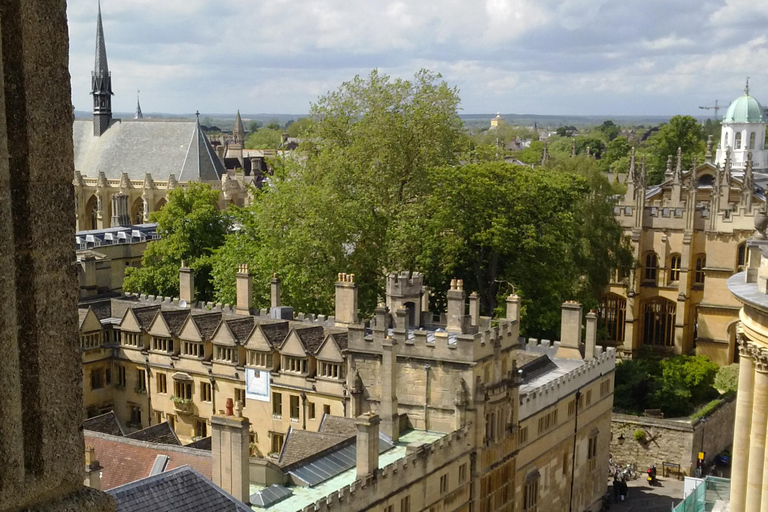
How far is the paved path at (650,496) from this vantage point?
34.7m

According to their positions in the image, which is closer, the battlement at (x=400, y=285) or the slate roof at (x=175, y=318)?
the battlement at (x=400, y=285)

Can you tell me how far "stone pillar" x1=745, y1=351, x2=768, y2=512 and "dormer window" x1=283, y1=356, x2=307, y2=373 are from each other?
51.2ft

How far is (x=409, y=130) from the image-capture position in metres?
45.3

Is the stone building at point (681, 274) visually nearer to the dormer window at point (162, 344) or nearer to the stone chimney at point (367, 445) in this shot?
the dormer window at point (162, 344)

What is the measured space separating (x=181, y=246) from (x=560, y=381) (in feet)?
75.3

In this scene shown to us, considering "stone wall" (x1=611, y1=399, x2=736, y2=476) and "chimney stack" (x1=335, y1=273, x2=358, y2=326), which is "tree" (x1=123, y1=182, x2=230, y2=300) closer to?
"chimney stack" (x1=335, y1=273, x2=358, y2=326)

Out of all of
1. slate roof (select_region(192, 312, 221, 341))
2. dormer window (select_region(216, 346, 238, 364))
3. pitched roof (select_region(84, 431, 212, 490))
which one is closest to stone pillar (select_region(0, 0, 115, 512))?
pitched roof (select_region(84, 431, 212, 490))

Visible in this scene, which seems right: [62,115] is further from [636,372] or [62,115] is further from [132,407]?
[636,372]

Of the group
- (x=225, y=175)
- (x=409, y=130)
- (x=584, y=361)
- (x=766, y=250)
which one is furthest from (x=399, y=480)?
(x=225, y=175)

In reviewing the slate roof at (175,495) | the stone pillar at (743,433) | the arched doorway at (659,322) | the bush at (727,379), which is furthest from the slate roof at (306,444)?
the arched doorway at (659,322)

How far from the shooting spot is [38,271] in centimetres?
477

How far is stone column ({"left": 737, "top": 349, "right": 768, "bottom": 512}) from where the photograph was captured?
16.3 metres

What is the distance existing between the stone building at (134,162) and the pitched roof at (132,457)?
48.7 meters

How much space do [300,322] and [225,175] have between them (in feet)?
152
